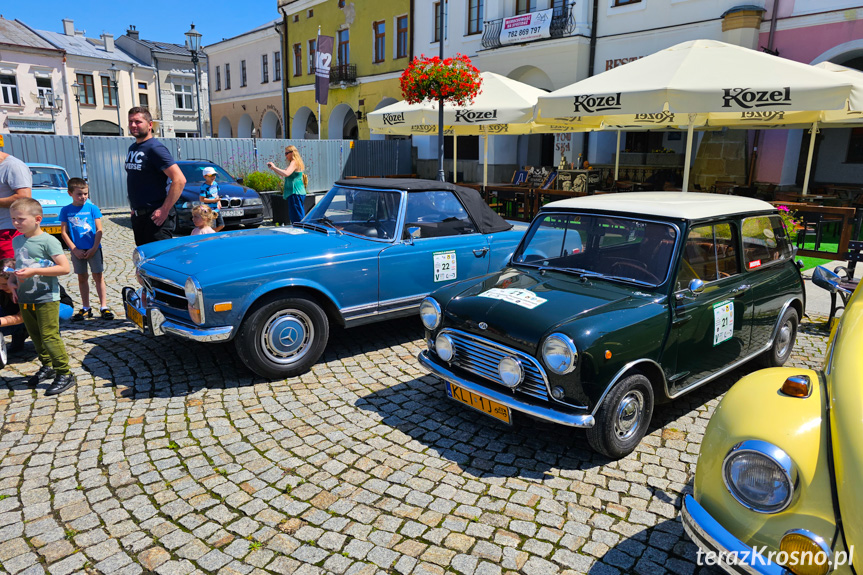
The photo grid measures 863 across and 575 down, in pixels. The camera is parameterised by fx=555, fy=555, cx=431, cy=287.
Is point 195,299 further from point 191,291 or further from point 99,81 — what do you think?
point 99,81

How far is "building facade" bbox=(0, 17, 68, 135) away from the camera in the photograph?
35.4 m

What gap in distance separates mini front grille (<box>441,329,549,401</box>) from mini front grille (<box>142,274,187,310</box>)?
7.25 ft

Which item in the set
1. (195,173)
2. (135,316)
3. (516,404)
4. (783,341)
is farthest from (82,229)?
(195,173)

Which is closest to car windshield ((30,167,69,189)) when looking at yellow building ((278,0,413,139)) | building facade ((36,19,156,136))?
yellow building ((278,0,413,139))

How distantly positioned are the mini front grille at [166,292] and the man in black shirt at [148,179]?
0.96 m

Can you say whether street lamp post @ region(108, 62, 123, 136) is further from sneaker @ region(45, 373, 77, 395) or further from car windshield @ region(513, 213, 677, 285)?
car windshield @ region(513, 213, 677, 285)

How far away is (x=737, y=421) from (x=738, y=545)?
18.4 inches

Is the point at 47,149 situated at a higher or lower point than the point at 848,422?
higher

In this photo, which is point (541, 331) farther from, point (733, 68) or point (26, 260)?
point (733, 68)

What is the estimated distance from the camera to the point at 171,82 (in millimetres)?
44469

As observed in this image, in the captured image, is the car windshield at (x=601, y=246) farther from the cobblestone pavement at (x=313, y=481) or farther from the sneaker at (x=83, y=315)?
the sneaker at (x=83, y=315)

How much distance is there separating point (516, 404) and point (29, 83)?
44.7 metres

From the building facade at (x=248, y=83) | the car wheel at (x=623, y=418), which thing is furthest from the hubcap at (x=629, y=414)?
the building facade at (x=248, y=83)

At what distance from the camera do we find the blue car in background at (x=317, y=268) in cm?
444
